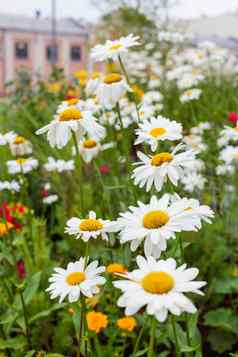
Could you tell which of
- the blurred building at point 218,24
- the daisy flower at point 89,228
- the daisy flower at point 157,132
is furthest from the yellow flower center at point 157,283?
the blurred building at point 218,24

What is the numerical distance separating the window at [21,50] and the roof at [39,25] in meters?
0.43

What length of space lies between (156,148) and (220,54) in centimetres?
243

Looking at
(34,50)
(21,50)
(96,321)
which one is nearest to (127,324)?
(96,321)

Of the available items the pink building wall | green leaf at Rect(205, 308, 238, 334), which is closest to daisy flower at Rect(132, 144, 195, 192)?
green leaf at Rect(205, 308, 238, 334)

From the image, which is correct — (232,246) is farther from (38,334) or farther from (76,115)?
(76,115)

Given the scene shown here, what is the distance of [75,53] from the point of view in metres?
17.7

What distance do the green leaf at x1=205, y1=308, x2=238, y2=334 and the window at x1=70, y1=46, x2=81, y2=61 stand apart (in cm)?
1668

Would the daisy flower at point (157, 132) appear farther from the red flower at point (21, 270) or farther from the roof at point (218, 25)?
the roof at point (218, 25)

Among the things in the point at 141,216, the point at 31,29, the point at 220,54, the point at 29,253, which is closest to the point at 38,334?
the point at 29,253

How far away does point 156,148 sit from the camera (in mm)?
979

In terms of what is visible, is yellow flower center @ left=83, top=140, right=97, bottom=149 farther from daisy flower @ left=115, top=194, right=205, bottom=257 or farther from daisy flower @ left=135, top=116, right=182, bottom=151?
daisy flower @ left=115, top=194, right=205, bottom=257

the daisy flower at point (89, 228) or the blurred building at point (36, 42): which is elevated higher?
the blurred building at point (36, 42)

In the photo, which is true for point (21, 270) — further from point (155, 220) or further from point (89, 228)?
point (155, 220)

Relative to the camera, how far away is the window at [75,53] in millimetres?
17475
